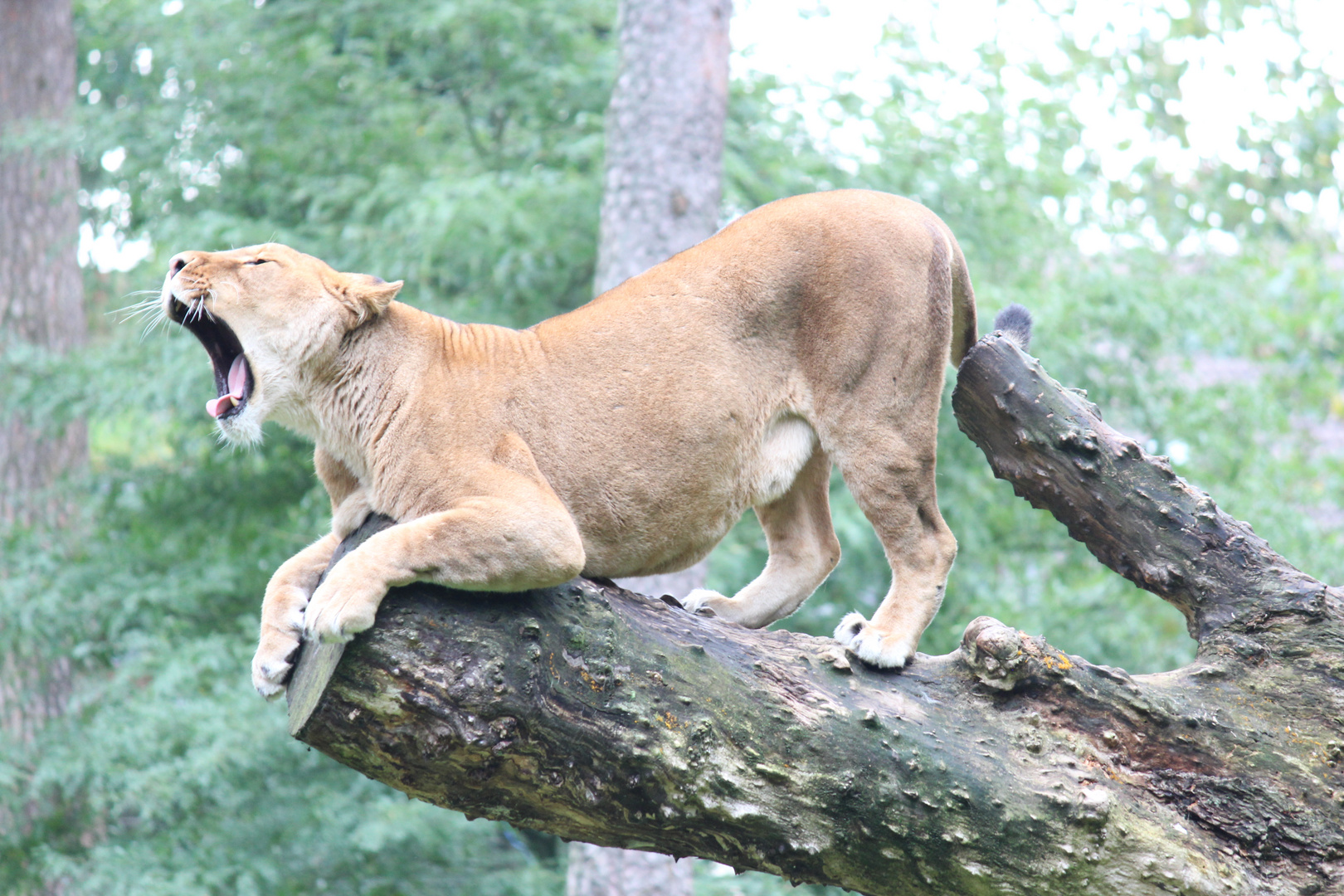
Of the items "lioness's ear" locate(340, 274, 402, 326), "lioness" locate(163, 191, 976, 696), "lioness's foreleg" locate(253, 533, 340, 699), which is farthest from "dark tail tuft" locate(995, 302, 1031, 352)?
"lioness's foreleg" locate(253, 533, 340, 699)

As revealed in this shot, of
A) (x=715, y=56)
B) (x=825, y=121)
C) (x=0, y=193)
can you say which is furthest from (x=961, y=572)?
(x=0, y=193)

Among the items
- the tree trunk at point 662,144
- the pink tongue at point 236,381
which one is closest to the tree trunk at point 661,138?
the tree trunk at point 662,144

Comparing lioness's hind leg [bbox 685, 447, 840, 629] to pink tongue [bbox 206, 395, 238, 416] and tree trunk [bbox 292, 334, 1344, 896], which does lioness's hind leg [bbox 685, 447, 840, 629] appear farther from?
pink tongue [bbox 206, 395, 238, 416]

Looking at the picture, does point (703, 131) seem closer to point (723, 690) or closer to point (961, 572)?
point (961, 572)

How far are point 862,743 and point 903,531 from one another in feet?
3.11

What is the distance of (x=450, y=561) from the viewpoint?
128 inches

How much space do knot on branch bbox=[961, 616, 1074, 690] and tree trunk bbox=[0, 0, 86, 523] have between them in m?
9.56

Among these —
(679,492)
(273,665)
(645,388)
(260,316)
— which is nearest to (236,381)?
(260,316)

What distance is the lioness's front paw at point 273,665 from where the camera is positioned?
3.43 m

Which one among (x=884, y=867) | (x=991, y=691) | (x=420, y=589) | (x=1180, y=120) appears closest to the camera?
(x=420, y=589)

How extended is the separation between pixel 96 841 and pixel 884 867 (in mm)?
8237

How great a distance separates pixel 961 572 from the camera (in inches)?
397

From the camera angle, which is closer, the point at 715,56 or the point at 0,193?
the point at 715,56

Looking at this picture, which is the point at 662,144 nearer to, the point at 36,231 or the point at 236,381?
the point at 236,381
